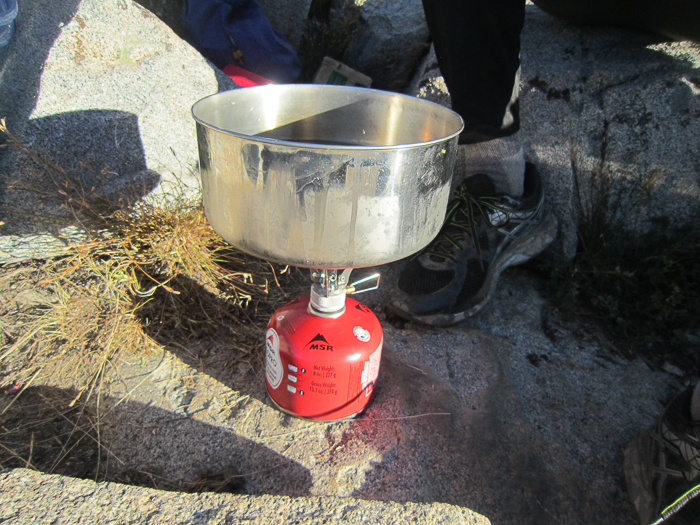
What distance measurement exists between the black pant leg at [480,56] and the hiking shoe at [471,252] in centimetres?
26

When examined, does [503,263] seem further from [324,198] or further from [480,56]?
[324,198]

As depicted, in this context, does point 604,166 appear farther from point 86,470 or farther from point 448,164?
point 86,470

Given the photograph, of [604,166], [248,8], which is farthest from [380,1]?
[604,166]

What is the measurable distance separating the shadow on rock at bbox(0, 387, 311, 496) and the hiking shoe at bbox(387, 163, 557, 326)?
2.41ft

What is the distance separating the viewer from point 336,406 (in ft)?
4.26

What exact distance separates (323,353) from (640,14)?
195 centimetres

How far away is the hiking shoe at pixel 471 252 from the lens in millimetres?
1720

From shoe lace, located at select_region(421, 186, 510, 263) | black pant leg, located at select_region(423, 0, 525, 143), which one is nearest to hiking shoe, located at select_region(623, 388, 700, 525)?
shoe lace, located at select_region(421, 186, 510, 263)

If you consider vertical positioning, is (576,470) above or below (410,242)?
below

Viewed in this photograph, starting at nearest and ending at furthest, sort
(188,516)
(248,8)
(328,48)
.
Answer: (188,516) < (248,8) < (328,48)

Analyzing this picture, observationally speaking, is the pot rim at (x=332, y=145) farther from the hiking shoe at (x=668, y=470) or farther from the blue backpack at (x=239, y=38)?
the blue backpack at (x=239, y=38)

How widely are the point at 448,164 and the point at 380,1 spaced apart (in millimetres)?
1989

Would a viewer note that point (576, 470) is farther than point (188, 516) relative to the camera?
Yes

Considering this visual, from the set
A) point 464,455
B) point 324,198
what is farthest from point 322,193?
point 464,455
